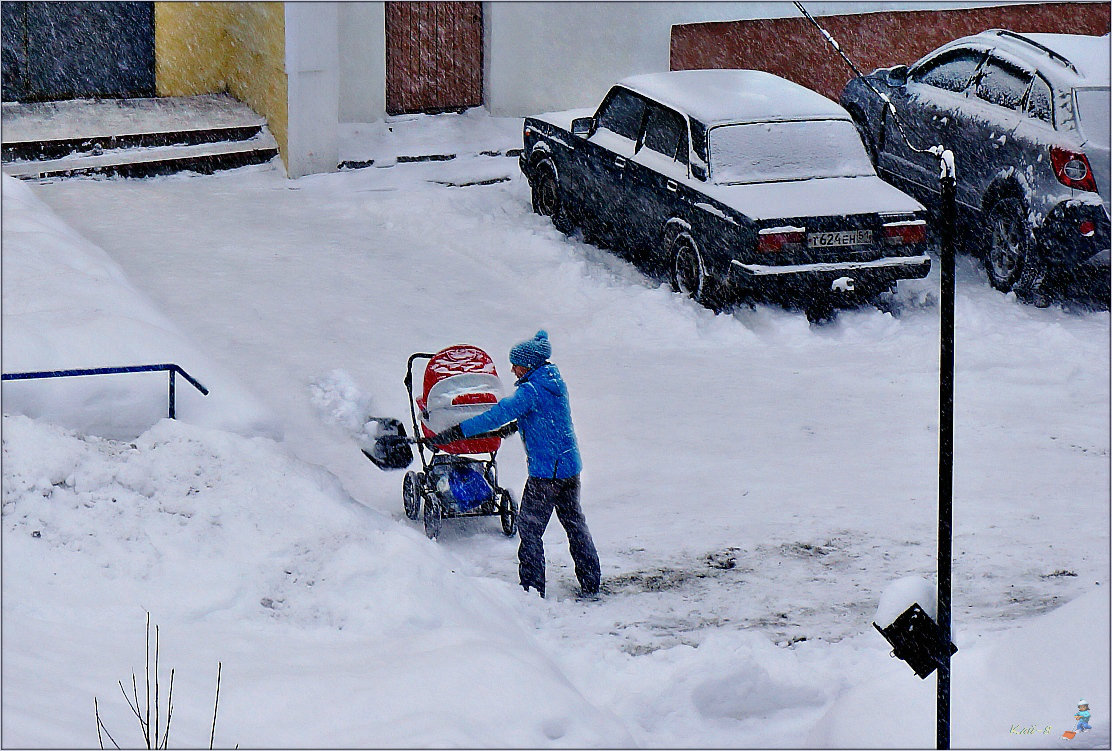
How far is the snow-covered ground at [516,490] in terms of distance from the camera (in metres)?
5.07

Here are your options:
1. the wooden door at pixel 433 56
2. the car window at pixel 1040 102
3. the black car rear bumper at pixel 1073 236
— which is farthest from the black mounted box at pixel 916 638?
the wooden door at pixel 433 56

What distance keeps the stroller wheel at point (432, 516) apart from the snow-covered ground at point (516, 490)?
4.6 inches

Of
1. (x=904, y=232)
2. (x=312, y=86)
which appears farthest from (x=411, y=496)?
(x=312, y=86)

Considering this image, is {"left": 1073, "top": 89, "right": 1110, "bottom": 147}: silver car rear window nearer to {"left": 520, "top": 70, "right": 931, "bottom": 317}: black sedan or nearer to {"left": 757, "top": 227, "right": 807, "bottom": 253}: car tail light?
{"left": 520, "top": 70, "right": 931, "bottom": 317}: black sedan

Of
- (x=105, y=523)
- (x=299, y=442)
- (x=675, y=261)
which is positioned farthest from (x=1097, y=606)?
(x=675, y=261)

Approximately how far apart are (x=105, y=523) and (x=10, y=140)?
29.1 feet

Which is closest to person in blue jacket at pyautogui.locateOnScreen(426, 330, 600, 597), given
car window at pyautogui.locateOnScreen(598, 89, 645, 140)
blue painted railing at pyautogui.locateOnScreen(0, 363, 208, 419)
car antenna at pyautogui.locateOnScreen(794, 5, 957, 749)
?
blue painted railing at pyautogui.locateOnScreen(0, 363, 208, 419)

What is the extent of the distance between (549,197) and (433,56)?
3.73m

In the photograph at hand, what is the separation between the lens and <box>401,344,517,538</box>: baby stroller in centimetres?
762

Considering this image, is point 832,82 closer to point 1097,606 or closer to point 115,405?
point 115,405

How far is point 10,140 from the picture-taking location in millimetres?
13867

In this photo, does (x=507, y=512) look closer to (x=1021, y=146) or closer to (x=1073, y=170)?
(x=1073, y=170)

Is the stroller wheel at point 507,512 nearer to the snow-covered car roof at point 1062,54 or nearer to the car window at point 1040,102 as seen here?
the car window at point 1040,102

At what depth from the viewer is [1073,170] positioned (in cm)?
1106
